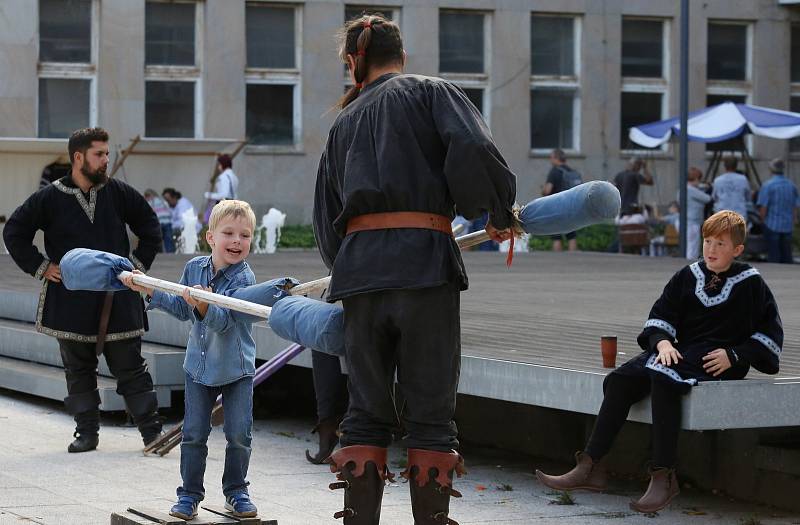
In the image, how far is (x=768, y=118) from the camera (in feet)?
83.2

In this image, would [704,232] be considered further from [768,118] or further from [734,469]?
[768,118]

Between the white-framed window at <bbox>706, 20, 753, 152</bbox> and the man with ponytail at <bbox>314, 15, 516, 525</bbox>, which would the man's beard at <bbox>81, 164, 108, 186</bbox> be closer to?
the man with ponytail at <bbox>314, 15, 516, 525</bbox>

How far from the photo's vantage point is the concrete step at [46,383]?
32.7 feet

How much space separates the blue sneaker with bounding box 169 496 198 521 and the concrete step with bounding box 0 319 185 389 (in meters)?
3.71

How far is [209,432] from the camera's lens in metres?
6.61

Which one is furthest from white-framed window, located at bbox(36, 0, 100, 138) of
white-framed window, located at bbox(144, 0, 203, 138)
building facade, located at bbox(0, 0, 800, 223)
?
white-framed window, located at bbox(144, 0, 203, 138)

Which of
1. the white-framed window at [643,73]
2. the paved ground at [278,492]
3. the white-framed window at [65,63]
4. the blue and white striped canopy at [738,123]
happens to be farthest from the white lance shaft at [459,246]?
the white-framed window at [643,73]

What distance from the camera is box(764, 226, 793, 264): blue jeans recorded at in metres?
22.3

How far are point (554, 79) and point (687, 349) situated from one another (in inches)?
1035

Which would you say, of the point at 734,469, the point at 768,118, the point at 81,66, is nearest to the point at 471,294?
the point at 734,469

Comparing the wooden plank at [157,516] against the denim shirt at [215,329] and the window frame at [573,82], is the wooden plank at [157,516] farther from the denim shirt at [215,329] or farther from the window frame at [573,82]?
the window frame at [573,82]

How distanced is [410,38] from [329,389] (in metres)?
23.1

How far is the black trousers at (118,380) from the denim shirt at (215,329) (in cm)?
241

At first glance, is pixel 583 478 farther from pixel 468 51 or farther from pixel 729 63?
pixel 729 63
